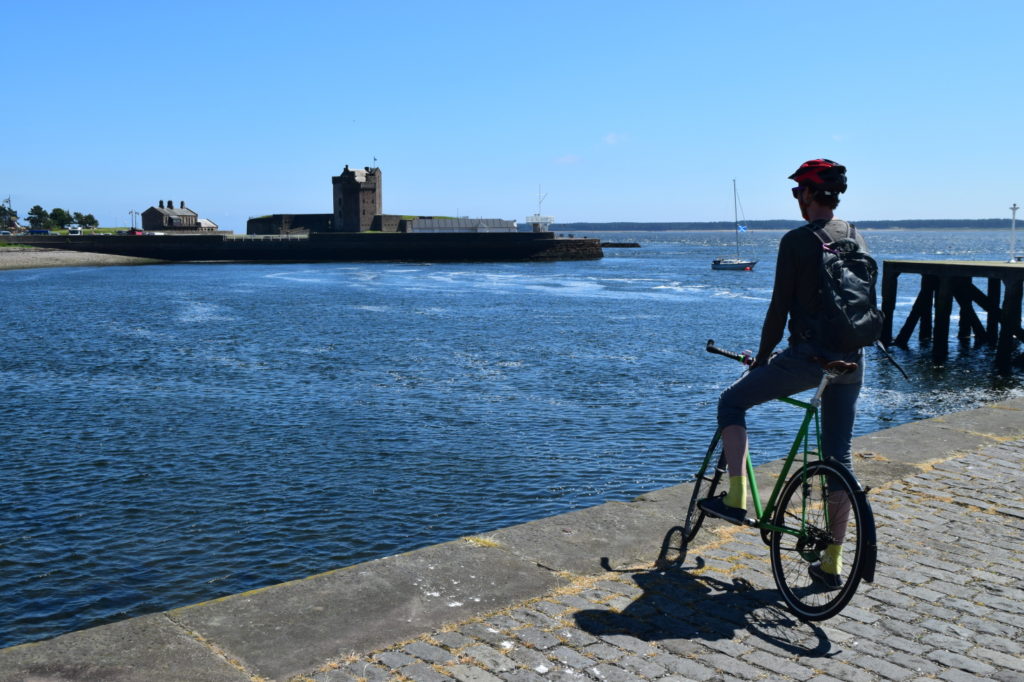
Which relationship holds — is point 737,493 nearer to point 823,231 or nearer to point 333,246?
point 823,231

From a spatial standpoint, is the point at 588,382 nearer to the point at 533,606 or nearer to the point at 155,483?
the point at 155,483

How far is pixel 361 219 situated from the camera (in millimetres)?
125812

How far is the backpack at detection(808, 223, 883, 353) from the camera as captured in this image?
497 centimetres

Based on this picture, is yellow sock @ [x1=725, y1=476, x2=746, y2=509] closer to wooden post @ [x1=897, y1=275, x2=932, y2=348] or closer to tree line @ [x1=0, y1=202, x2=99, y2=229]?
wooden post @ [x1=897, y1=275, x2=932, y2=348]

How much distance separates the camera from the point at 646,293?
62.6m

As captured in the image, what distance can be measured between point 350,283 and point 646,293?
24.3 meters

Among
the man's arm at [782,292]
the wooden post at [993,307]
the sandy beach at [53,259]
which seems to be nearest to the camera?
the man's arm at [782,292]

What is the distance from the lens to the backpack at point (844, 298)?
4.97m

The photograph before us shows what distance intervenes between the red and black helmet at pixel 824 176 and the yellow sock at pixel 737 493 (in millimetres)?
1764

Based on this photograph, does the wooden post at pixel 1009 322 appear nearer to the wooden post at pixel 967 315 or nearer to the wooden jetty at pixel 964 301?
the wooden jetty at pixel 964 301

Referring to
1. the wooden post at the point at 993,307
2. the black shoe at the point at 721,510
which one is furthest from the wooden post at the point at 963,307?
the black shoe at the point at 721,510

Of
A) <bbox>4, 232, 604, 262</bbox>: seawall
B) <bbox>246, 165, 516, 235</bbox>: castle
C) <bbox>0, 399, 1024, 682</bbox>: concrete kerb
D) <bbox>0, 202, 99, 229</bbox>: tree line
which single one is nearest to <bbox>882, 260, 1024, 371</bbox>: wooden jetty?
<bbox>0, 399, 1024, 682</bbox>: concrete kerb

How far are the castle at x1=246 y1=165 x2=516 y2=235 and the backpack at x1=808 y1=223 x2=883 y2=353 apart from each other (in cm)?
12057

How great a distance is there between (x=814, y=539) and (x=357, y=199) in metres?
125
